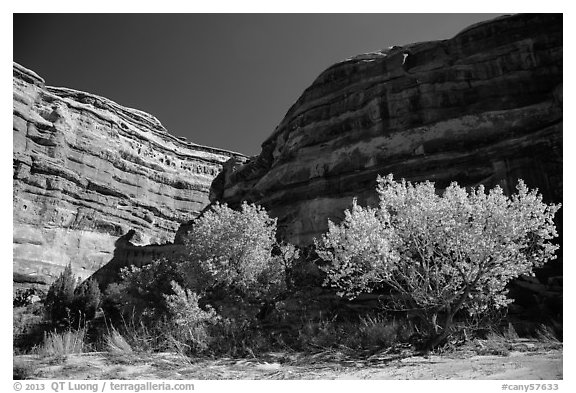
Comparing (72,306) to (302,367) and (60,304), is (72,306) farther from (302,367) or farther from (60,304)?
(302,367)

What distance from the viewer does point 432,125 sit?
3797 centimetres

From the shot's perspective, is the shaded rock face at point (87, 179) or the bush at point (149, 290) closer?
the bush at point (149, 290)

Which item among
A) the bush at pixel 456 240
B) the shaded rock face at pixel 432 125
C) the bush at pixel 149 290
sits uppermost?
the shaded rock face at pixel 432 125

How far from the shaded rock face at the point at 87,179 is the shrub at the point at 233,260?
50561 millimetres

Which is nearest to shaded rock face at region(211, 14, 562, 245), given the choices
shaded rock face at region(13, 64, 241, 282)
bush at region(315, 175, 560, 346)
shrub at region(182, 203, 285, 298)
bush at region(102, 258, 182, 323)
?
shrub at region(182, 203, 285, 298)

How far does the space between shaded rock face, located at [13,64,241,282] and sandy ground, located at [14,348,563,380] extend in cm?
5919

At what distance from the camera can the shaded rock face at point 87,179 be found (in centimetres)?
6950

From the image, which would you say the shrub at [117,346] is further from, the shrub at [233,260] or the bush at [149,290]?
the bush at [149,290]

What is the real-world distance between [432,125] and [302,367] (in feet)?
97.3

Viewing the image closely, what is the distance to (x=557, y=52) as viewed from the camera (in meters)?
36.3

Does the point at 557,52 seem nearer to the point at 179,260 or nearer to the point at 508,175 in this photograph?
the point at 508,175

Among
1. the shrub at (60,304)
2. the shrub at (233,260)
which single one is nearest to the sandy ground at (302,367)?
the shrub at (233,260)

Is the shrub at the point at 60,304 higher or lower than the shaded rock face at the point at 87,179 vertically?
lower

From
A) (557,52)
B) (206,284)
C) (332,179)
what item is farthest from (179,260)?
(557,52)
